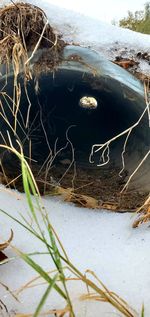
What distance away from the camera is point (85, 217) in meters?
2.02

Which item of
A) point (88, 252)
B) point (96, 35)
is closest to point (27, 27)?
A: point (96, 35)

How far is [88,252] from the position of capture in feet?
5.88

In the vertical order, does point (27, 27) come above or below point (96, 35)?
above

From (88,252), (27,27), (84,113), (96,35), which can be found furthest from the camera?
(96,35)

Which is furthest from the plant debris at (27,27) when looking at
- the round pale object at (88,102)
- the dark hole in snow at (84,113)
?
the round pale object at (88,102)

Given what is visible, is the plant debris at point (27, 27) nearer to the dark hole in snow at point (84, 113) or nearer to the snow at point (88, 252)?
the dark hole in snow at point (84, 113)

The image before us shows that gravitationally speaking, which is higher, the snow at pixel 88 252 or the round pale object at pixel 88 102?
the round pale object at pixel 88 102

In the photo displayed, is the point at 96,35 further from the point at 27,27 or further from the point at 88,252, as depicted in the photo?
the point at 88,252

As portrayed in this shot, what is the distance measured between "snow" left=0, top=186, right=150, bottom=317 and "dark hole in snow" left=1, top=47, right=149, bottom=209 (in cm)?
35

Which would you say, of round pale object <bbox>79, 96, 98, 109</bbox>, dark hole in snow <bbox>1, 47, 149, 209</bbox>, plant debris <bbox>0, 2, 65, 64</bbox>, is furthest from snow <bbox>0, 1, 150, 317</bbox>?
plant debris <bbox>0, 2, 65, 64</bbox>

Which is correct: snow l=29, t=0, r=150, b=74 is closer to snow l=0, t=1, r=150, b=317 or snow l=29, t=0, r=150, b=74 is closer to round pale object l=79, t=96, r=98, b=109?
round pale object l=79, t=96, r=98, b=109

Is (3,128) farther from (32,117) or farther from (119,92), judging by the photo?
(119,92)

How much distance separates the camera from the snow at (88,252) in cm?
151

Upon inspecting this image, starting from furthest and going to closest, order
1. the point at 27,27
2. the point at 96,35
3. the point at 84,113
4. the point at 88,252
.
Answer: the point at 96,35 → the point at 84,113 → the point at 27,27 → the point at 88,252
